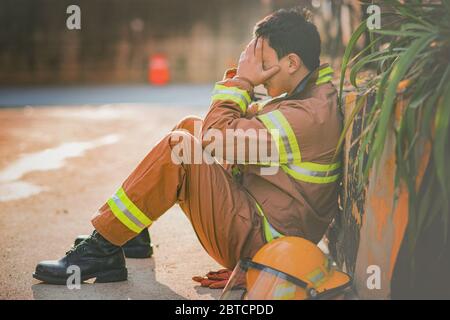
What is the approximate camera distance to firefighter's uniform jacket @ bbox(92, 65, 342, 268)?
3.01 metres

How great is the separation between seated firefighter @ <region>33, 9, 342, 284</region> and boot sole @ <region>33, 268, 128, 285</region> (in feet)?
0.11

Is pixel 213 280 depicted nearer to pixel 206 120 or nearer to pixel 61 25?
pixel 206 120

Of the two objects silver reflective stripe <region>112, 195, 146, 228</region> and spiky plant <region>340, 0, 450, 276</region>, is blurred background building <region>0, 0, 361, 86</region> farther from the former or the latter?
spiky plant <region>340, 0, 450, 276</region>

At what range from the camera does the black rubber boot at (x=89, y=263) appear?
3234 mm

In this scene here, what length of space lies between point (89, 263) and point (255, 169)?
0.84 meters

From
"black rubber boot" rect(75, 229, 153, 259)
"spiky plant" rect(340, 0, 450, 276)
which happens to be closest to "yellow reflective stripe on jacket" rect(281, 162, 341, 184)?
"spiky plant" rect(340, 0, 450, 276)

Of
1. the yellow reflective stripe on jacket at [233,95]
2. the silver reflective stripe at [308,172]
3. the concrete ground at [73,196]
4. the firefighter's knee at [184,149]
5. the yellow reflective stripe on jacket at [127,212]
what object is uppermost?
the yellow reflective stripe on jacket at [233,95]

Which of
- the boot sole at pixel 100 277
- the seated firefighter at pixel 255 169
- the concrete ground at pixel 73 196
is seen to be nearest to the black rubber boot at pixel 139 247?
the concrete ground at pixel 73 196

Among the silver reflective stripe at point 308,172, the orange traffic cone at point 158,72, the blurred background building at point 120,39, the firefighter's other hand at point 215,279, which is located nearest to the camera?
the silver reflective stripe at point 308,172

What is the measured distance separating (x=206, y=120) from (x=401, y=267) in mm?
1001

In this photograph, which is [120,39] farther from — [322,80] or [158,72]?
[322,80]

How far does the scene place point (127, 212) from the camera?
121 inches

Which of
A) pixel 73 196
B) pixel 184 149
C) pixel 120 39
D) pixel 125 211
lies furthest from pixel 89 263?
pixel 120 39

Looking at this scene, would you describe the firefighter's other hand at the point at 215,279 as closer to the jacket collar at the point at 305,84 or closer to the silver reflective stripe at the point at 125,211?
the silver reflective stripe at the point at 125,211
